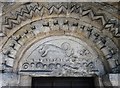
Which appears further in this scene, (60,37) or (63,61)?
(60,37)

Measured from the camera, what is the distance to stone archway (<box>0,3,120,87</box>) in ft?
8.05

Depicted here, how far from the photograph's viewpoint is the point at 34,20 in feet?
8.43

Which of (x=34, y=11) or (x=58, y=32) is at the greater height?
(x=34, y=11)

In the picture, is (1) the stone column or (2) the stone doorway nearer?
(1) the stone column

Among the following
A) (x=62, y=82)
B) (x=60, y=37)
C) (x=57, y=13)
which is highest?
(x=57, y=13)

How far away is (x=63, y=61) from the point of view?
2.50 m

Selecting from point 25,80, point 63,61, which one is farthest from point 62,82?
point 25,80

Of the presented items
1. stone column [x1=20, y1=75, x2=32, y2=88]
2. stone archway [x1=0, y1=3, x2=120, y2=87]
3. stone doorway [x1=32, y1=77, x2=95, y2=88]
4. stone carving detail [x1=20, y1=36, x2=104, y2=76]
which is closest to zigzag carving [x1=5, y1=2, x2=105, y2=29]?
stone archway [x1=0, y1=3, x2=120, y2=87]

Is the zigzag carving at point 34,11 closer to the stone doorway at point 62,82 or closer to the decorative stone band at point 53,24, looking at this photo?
the decorative stone band at point 53,24

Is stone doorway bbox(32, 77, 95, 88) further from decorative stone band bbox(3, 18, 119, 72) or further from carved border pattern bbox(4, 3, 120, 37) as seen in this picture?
carved border pattern bbox(4, 3, 120, 37)

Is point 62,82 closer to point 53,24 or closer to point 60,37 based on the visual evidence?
point 60,37

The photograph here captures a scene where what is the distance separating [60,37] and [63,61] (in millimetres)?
286

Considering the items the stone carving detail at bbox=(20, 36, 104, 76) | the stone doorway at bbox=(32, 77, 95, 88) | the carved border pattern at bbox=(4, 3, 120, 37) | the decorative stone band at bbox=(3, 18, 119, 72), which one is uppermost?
the carved border pattern at bbox=(4, 3, 120, 37)

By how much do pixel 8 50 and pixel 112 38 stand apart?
1.10 meters
